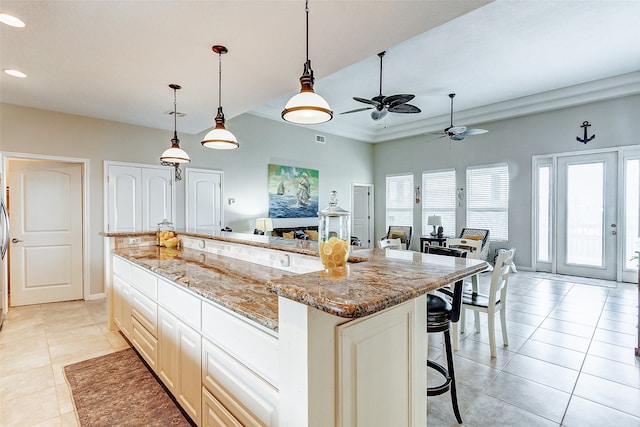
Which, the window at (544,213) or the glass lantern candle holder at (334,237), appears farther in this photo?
the window at (544,213)

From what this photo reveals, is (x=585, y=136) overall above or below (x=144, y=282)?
above

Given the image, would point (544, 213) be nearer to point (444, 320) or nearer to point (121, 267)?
point (444, 320)

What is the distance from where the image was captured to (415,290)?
1000mm

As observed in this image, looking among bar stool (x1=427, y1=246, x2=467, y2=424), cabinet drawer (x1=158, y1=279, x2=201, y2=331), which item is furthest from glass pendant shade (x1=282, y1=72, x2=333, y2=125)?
bar stool (x1=427, y1=246, x2=467, y2=424)

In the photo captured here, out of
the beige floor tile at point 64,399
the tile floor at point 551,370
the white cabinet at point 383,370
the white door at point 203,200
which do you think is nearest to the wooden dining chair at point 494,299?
the tile floor at point 551,370

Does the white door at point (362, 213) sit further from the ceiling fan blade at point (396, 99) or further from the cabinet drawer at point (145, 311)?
the cabinet drawer at point (145, 311)

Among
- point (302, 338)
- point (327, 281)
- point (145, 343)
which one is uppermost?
point (327, 281)

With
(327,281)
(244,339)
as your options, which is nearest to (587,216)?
(327,281)

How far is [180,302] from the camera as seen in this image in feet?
5.76

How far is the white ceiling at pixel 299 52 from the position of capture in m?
2.24

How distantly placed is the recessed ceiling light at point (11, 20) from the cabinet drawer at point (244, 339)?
8.60ft

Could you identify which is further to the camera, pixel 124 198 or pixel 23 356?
pixel 124 198

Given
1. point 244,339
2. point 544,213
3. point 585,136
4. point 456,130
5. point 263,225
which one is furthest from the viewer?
point 544,213

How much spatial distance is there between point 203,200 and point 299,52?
377 cm
